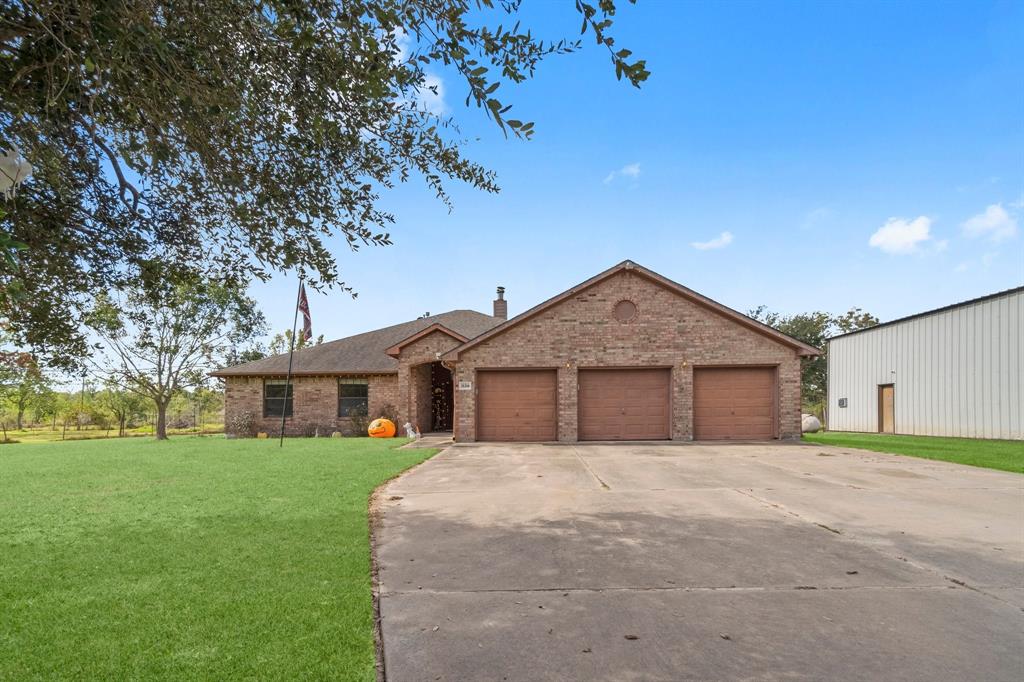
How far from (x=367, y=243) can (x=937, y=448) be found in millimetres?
16399

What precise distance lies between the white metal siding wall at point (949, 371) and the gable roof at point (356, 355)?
1772 centimetres

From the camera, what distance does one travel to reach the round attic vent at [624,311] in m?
17.7

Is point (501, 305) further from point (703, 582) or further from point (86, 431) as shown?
point (86, 431)

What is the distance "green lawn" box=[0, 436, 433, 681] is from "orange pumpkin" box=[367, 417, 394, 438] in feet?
42.0

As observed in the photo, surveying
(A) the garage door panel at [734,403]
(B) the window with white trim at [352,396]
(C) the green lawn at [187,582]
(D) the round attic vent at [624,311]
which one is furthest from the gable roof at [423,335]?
(C) the green lawn at [187,582]

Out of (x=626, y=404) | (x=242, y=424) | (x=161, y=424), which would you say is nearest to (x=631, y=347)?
(x=626, y=404)

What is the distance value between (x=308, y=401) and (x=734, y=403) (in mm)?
16969

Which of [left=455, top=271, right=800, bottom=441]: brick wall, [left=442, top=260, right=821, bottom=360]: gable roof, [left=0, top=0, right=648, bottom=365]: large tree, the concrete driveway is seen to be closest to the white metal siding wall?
[left=442, top=260, right=821, bottom=360]: gable roof

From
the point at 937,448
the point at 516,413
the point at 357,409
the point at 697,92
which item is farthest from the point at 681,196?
the point at 357,409

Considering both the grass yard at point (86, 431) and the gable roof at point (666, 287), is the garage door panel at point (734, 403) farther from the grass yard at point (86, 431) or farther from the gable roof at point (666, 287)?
the grass yard at point (86, 431)

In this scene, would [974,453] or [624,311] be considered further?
[624,311]

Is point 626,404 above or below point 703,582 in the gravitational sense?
above

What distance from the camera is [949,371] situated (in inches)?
788

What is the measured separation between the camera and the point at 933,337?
20.7 meters
